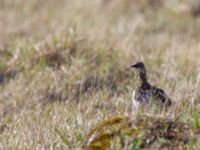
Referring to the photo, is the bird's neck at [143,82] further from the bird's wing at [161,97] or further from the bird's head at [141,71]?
the bird's wing at [161,97]

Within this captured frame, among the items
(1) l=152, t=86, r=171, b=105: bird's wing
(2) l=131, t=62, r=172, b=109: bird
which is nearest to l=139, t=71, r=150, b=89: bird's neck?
(2) l=131, t=62, r=172, b=109: bird

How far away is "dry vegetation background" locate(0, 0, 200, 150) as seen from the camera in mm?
6070

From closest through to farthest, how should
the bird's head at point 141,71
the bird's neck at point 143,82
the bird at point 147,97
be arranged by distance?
the bird at point 147,97 → the bird's neck at point 143,82 → the bird's head at point 141,71

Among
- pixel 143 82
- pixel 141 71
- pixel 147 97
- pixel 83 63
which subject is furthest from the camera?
pixel 83 63

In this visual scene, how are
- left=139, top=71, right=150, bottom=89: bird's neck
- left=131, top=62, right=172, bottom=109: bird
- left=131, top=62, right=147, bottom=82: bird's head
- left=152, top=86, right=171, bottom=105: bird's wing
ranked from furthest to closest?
left=131, top=62, right=147, bottom=82: bird's head, left=139, top=71, right=150, bottom=89: bird's neck, left=152, top=86, right=171, bottom=105: bird's wing, left=131, top=62, right=172, bottom=109: bird

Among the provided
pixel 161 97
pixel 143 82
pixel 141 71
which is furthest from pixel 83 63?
pixel 161 97

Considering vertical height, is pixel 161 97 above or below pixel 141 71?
below

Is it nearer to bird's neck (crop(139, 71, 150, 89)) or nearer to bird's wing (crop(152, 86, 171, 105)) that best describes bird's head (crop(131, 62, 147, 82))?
bird's neck (crop(139, 71, 150, 89))

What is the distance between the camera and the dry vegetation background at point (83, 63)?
6.07 metres

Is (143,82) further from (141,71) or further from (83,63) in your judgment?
(83,63)

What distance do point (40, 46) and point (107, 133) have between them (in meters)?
4.86

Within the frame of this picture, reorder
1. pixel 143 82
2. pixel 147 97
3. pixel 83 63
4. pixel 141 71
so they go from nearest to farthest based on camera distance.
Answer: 1. pixel 147 97
2. pixel 143 82
3. pixel 141 71
4. pixel 83 63

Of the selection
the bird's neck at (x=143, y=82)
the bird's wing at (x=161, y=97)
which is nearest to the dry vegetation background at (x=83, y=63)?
the bird's wing at (x=161, y=97)

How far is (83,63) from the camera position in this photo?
9570 mm
